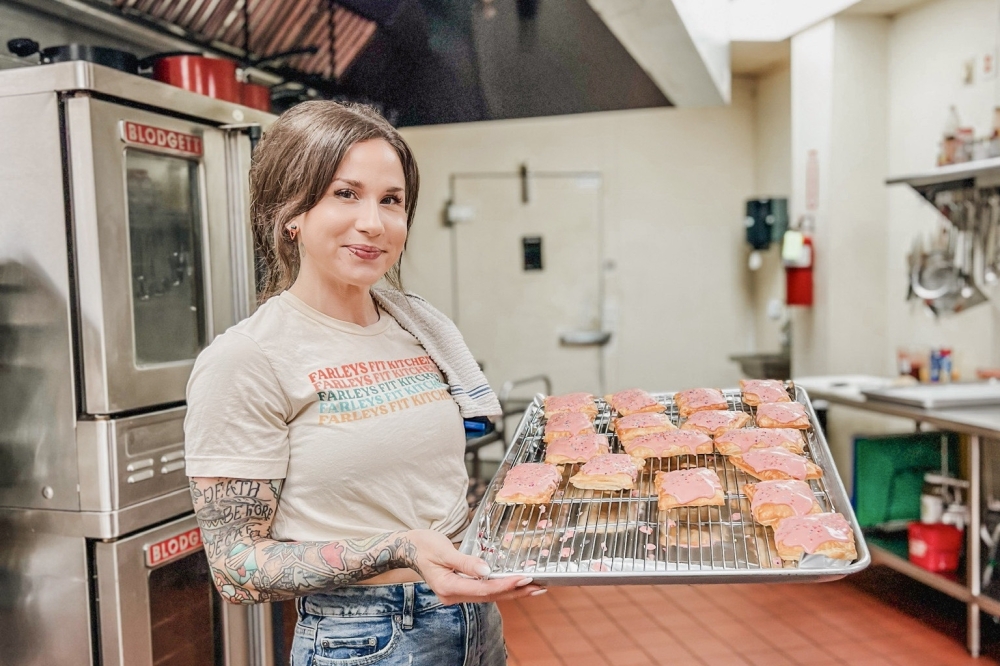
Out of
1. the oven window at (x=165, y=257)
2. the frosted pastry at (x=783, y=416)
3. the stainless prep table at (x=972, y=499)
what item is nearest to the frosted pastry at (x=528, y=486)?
the frosted pastry at (x=783, y=416)

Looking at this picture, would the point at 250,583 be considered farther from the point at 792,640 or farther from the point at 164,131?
the point at 792,640

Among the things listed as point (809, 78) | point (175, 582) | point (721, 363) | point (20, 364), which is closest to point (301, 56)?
point (20, 364)

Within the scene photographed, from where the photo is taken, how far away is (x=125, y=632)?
1921mm

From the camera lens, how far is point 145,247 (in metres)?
2.06

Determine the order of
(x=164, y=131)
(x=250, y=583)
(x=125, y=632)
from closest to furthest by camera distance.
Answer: (x=250, y=583)
(x=125, y=632)
(x=164, y=131)

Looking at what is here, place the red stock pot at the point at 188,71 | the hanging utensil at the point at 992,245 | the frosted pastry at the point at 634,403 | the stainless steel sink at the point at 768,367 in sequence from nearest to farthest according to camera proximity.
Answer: the frosted pastry at the point at 634,403 → the red stock pot at the point at 188,71 → the hanging utensil at the point at 992,245 → the stainless steel sink at the point at 768,367

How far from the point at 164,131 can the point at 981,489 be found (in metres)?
3.07

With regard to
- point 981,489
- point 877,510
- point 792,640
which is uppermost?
point 981,489

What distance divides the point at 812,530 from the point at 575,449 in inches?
21.7

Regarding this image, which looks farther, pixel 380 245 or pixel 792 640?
pixel 792 640

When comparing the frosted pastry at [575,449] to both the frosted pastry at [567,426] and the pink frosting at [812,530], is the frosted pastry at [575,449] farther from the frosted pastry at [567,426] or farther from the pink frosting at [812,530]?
the pink frosting at [812,530]

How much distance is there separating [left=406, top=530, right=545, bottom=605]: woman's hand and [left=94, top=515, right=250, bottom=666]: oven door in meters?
1.14

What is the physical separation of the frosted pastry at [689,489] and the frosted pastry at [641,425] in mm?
255

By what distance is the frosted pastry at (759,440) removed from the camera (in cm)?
167
